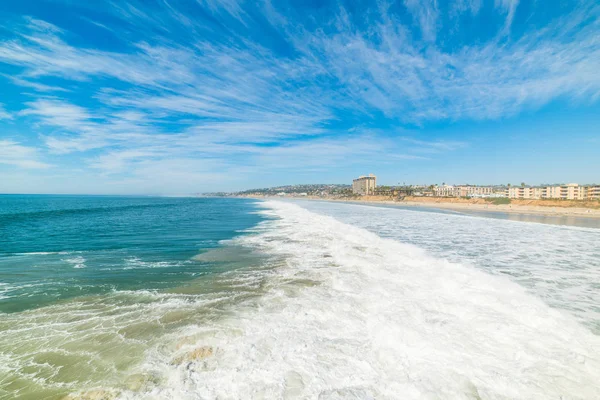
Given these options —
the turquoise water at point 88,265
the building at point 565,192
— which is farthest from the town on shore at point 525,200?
the turquoise water at point 88,265

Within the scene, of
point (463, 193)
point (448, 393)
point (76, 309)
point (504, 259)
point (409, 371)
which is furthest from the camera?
point (463, 193)

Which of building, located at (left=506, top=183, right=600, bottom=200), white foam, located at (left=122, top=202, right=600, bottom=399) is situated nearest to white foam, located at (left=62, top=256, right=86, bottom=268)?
white foam, located at (left=122, top=202, right=600, bottom=399)

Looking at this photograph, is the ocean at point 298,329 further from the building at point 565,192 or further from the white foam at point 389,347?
the building at point 565,192

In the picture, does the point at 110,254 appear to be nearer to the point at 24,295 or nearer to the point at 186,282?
the point at 24,295

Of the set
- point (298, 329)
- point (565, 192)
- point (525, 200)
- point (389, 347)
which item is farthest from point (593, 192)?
point (298, 329)

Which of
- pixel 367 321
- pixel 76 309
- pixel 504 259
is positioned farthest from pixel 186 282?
pixel 504 259

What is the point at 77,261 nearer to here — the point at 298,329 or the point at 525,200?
the point at 298,329

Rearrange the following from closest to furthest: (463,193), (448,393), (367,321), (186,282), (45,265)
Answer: (448,393) < (367,321) < (186,282) < (45,265) < (463,193)

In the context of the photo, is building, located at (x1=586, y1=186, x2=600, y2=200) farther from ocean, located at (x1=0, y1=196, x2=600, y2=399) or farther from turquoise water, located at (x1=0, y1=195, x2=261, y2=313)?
turquoise water, located at (x1=0, y1=195, x2=261, y2=313)
